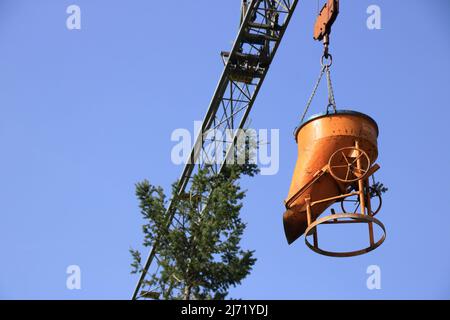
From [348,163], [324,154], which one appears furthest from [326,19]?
[348,163]

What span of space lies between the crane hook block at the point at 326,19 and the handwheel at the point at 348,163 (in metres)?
3.66

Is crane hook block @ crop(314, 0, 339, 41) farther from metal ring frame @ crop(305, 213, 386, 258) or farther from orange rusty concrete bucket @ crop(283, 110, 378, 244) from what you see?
metal ring frame @ crop(305, 213, 386, 258)

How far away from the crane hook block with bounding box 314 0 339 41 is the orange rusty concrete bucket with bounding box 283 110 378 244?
2868 mm

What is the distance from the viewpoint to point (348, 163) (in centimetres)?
1750

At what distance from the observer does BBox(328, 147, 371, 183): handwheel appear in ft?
57.4

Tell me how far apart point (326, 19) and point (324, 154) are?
3.90 metres

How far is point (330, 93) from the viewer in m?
18.5

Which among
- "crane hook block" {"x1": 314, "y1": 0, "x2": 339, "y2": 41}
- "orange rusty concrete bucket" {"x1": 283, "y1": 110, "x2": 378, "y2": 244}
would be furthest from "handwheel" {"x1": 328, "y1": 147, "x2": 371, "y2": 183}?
"crane hook block" {"x1": 314, "y1": 0, "x2": 339, "y2": 41}

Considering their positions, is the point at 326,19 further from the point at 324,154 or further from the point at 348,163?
the point at 348,163

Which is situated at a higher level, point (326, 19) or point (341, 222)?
point (326, 19)

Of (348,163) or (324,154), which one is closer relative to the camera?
(348,163)

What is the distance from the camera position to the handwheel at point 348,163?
17.5 meters
